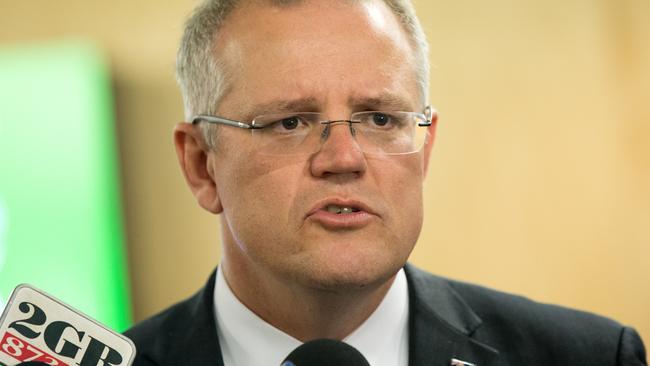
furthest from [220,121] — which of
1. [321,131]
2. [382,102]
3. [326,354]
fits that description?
[326,354]

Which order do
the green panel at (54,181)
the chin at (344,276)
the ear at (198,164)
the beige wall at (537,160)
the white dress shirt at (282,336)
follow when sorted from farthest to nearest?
the beige wall at (537,160) < the green panel at (54,181) < the ear at (198,164) < the white dress shirt at (282,336) < the chin at (344,276)

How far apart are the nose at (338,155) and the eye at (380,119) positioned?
7 cm

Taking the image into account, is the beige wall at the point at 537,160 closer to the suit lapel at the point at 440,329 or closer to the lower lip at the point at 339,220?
the suit lapel at the point at 440,329

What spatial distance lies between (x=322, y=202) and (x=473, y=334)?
62 centimetres

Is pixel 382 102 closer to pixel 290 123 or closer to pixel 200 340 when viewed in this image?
pixel 290 123

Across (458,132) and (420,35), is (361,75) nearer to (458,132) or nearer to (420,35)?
(420,35)

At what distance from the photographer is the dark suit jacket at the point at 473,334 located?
2100 millimetres

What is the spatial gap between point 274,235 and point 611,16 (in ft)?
11.2

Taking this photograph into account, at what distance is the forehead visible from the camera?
1.89 metres

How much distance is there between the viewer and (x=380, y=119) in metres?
1.94

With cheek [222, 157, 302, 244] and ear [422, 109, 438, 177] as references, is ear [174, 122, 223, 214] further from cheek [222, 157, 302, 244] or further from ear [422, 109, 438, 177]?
ear [422, 109, 438, 177]

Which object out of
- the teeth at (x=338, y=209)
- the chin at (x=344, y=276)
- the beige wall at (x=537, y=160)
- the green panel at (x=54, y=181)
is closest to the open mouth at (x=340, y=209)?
the teeth at (x=338, y=209)

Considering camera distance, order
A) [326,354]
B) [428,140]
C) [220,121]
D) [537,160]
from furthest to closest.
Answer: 1. [537,160]
2. [428,140]
3. [220,121]
4. [326,354]

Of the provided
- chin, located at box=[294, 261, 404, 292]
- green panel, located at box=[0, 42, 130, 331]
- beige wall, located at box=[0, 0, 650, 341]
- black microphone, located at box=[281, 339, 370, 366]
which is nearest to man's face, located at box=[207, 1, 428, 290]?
chin, located at box=[294, 261, 404, 292]
